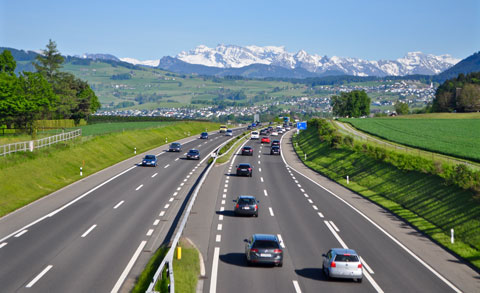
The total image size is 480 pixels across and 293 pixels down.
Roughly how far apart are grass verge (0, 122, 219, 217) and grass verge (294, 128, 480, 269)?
84.5 feet

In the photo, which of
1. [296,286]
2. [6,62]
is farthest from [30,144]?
[6,62]

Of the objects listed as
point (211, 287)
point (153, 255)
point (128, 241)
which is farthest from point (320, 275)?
point (128, 241)

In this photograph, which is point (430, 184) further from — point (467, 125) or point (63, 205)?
point (467, 125)

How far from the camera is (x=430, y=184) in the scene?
41.4 metres

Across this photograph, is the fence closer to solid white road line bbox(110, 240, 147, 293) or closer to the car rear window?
solid white road line bbox(110, 240, 147, 293)

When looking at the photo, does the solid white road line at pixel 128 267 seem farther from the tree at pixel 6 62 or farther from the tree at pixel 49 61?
the tree at pixel 49 61

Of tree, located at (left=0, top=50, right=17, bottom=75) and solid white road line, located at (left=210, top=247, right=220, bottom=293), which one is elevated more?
tree, located at (left=0, top=50, right=17, bottom=75)

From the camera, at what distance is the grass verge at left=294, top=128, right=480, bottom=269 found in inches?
1217

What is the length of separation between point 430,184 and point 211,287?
25882mm

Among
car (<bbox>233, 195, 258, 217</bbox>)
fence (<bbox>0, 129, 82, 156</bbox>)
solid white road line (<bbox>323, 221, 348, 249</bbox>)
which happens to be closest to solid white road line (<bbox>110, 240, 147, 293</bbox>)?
car (<bbox>233, 195, 258, 217</bbox>)

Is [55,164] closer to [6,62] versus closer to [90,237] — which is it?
[90,237]

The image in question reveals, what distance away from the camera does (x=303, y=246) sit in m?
28.2

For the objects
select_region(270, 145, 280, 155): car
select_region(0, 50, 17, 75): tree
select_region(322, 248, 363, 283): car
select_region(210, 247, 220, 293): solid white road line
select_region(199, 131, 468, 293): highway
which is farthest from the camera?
select_region(0, 50, 17, 75): tree

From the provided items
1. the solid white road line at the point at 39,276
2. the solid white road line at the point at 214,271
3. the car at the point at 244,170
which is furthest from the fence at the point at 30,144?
the solid white road line at the point at 214,271
